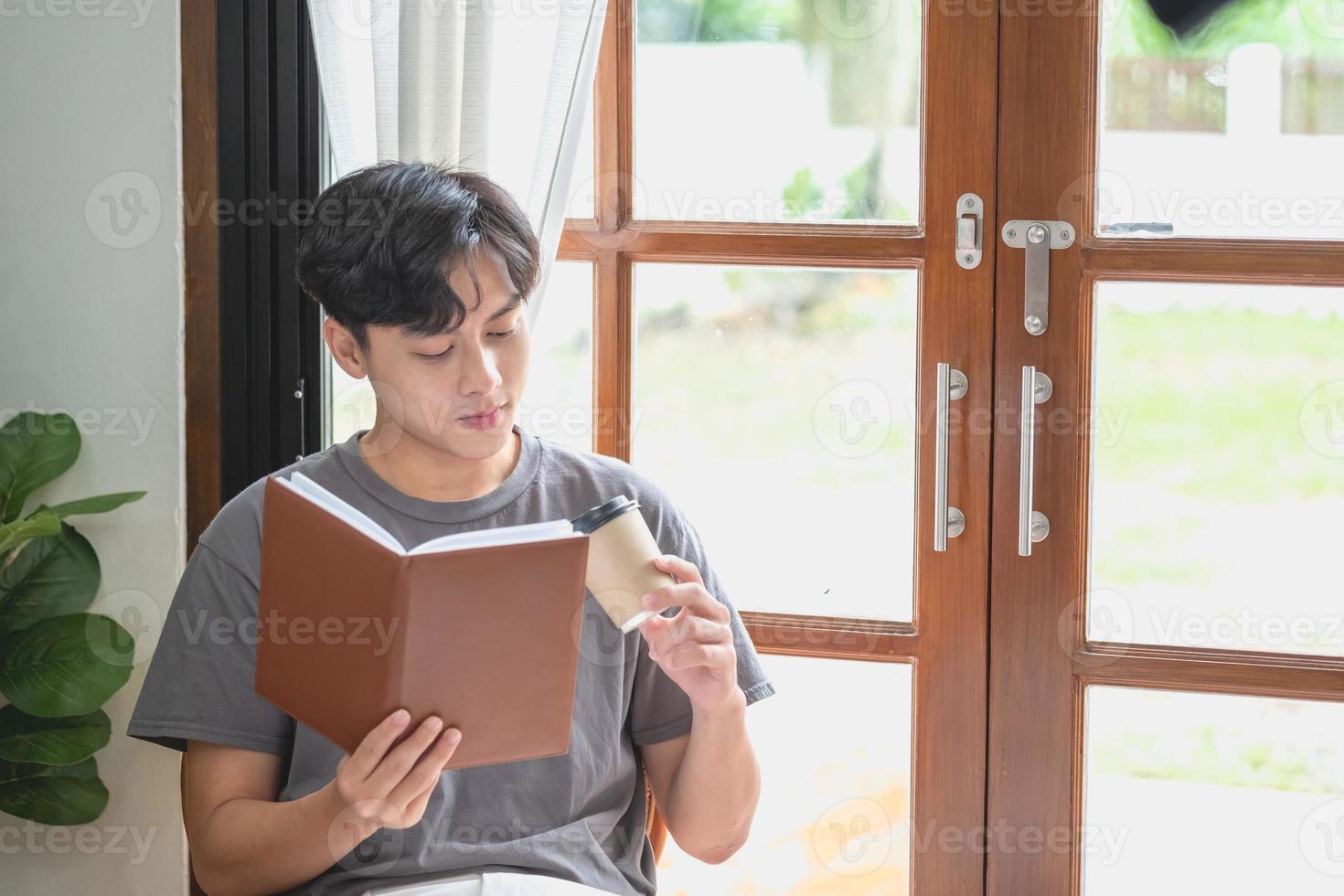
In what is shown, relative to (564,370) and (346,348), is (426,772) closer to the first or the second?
(346,348)

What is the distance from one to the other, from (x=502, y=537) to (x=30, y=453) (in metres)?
1.14

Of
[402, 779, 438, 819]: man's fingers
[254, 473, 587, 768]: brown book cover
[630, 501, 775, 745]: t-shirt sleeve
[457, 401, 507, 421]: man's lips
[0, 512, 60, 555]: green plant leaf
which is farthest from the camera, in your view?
[0, 512, 60, 555]: green plant leaf

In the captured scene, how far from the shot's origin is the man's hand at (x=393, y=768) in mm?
1085

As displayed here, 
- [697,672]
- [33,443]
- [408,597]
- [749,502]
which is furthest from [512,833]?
[33,443]

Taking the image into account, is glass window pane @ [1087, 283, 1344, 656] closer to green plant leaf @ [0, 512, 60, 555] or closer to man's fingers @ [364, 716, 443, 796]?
man's fingers @ [364, 716, 443, 796]

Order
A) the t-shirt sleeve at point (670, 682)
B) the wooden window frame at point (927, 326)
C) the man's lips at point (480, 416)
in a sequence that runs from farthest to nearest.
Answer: the wooden window frame at point (927, 326) → the t-shirt sleeve at point (670, 682) → the man's lips at point (480, 416)

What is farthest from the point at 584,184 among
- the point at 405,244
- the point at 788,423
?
the point at 405,244

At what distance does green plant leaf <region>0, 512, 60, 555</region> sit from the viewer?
168 centimetres

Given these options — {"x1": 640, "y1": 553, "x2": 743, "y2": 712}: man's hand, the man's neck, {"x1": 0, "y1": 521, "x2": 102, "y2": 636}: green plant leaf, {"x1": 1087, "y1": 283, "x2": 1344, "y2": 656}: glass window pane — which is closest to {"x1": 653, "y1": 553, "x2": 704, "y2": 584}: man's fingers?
{"x1": 640, "y1": 553, "x2": 743, "y2": 712}: man's hand

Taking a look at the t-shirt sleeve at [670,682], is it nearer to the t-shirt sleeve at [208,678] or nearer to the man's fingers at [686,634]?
the man's fingers at [686,634]

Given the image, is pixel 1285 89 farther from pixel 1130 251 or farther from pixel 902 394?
pixel 902 394

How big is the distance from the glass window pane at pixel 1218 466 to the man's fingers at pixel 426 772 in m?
1.13

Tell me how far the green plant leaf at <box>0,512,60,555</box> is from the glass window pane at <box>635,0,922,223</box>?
1001 millimetres

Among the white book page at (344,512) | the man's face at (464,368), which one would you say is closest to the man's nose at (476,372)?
the man's face at (464,368)
